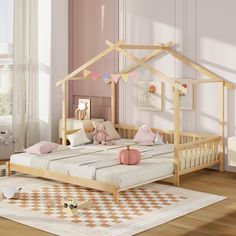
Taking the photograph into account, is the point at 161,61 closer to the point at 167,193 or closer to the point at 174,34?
the point at 174,34

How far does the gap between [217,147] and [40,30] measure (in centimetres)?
343

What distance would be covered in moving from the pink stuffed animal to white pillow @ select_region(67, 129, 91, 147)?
114 mm

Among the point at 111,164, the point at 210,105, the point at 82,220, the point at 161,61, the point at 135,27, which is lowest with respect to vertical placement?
the point at 82,220

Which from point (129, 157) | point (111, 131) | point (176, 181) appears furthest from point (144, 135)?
point (129, 157)

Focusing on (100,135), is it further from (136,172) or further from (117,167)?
(136,172)

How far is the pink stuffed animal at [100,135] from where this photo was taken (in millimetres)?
7566

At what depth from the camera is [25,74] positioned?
27.8ft

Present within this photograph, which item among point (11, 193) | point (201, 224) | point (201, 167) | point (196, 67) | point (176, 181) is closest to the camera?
point (201, 224)

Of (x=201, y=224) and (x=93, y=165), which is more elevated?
(x=93, y=165)

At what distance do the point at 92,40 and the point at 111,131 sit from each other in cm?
155

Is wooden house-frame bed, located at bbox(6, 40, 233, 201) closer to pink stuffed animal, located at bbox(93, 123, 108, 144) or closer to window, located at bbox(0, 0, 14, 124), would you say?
pink stuffed animal, located at bbox(93, 123, 108, 144)

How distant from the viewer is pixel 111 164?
19.9ft

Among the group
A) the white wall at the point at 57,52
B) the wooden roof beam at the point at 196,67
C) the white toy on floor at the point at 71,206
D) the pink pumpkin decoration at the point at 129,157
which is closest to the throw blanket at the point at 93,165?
the pink pumpkin decoration at the point at 129,157

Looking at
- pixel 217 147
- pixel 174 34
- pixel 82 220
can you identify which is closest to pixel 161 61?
pixel 174 34
